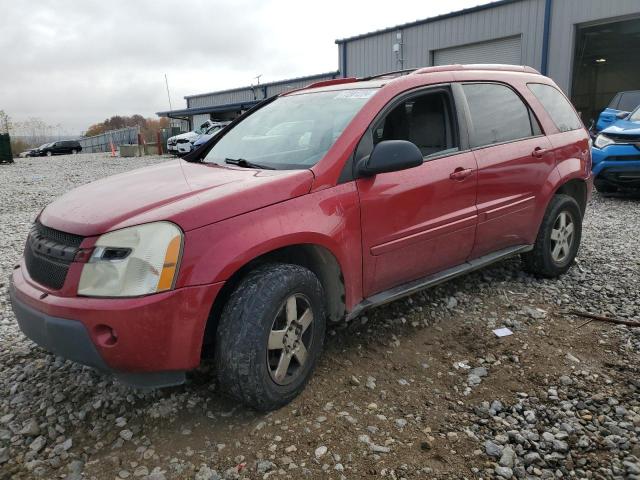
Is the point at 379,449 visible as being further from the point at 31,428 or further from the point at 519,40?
the point at 519,40

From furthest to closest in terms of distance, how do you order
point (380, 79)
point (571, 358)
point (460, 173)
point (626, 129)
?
point (626, 129) < point (380, 79) < point (460, 173) < point (571, 358)

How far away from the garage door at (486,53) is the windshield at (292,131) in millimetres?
15311

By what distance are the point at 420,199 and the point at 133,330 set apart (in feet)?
6.12

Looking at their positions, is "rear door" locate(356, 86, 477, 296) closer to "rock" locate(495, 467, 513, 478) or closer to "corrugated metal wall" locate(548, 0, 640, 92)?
"rock" locate(495, 467, 513, 478)

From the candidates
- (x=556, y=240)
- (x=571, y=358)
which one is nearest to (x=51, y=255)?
(x=571, y=358)

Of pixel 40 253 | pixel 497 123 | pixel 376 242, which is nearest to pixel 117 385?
pixel 40 253

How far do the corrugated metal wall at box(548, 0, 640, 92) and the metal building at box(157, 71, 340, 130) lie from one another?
12.2 m

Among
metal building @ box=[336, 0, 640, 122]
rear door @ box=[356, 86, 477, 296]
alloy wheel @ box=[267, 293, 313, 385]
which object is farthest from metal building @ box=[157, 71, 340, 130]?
alloy wheel @ box=[267, 293, 313, 385]

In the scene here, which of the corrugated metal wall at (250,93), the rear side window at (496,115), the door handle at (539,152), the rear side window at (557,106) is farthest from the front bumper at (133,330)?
the corrugated metal wall at (250,93)

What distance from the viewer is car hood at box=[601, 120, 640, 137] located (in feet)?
26.2

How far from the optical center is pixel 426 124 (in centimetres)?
359

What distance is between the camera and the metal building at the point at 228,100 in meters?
31.4

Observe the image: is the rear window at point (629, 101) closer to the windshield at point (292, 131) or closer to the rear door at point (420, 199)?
the rear door at point (420, 199)

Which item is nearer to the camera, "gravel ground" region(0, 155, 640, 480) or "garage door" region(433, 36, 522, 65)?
"gravel ground" region(0, 155, 640, 480)
